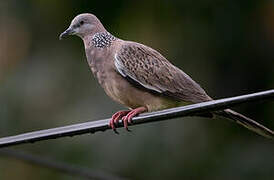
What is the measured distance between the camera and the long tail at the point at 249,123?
5.79 m

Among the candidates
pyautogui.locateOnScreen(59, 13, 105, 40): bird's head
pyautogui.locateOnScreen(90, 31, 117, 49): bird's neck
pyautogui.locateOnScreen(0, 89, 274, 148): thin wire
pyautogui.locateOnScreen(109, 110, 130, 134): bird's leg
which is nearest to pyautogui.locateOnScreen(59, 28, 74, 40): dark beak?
pyautogui.locateOnScreen(59, 13, 105, 40): bird's head

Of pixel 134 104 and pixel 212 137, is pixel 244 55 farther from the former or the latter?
pixel 134 104

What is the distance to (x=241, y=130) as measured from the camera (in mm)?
10594

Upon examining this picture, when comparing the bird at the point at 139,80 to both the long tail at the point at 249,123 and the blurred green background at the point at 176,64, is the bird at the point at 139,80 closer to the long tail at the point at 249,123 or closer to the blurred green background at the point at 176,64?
the long tail at the point at 249,123

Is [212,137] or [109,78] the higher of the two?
[109,78]

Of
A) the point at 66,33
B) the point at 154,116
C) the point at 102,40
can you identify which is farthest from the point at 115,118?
the point at 154,116

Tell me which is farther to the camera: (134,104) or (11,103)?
(11,103)

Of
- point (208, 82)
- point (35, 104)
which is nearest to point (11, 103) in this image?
point (35, 104)

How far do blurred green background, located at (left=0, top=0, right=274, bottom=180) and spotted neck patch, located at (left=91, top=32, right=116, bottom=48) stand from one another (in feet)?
9.38

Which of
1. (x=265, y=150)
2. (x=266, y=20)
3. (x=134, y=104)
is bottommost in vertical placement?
(x=265, y=150)

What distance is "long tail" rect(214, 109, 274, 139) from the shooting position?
579 centimetres

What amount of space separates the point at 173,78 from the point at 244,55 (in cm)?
401

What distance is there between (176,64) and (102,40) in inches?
126

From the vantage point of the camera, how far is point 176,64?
1005 cm
